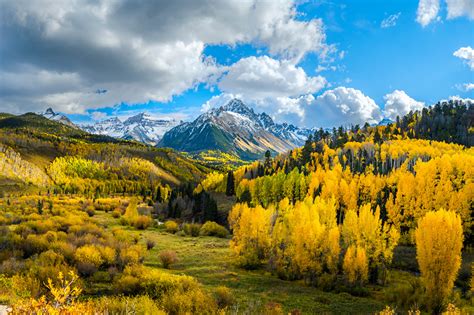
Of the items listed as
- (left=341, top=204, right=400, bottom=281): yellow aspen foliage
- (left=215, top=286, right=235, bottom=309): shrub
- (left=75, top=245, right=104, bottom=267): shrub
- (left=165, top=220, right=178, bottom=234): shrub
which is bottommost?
(left=165, top=220, right=178, bottom=234): shrub

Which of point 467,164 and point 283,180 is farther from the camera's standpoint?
point 283,180

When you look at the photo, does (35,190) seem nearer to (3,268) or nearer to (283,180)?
(283,180)

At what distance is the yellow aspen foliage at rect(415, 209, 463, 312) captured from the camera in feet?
110

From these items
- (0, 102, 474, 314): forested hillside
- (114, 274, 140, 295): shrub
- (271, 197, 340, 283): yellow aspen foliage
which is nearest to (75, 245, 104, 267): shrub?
(0, 102, 474, 314): forested hillside

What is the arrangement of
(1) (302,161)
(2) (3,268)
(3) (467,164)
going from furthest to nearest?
(1) (302,161), (3) (467,164), (2) (3,268)

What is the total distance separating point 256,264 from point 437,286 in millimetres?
22941

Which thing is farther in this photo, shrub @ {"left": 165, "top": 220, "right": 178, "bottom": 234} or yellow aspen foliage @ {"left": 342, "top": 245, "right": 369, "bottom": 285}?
shrub @ {"left": 165, "top": 220, "right": 178, "bottom": 234}

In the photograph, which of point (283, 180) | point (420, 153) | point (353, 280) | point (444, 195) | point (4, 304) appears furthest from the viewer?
point (420, 153)

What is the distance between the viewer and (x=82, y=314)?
38.1ft

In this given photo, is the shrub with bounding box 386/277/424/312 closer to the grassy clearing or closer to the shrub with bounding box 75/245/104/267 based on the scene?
the grassy clearing

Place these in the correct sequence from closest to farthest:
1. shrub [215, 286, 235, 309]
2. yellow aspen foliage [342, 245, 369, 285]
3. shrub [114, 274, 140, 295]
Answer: shrub [114, 274, 140, 295], shrub [215, 286, 235, 309], yellow aspen foliage [342, 245, 369, 285]

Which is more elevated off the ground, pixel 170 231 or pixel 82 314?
pixel 82 314

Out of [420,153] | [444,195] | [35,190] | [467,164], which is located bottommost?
[35,190]

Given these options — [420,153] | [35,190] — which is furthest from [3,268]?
[35,190]
